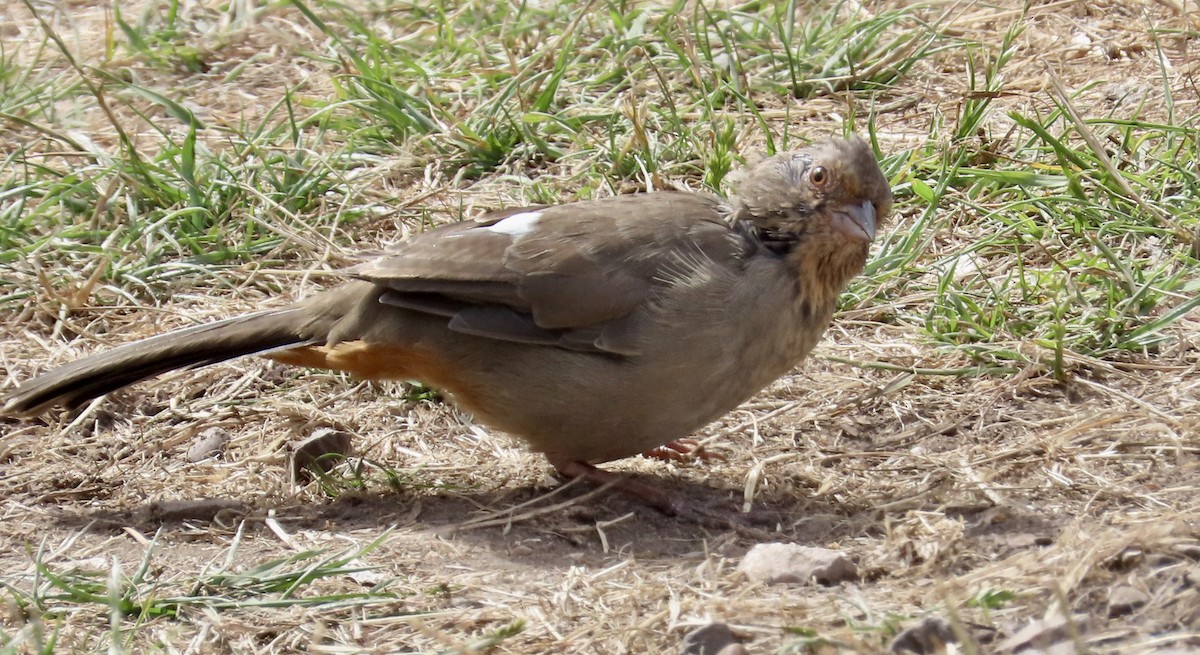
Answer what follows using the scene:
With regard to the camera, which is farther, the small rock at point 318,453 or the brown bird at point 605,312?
the small rock at point 318,453

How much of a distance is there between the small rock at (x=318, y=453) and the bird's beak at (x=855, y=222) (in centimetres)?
161

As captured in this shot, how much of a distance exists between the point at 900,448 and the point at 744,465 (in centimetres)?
46

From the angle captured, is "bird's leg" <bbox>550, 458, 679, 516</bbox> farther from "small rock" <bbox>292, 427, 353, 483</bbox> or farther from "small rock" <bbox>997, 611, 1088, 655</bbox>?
"small rock" <bbox>997, 611, 1088, 655</bbox>

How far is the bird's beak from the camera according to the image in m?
4.17

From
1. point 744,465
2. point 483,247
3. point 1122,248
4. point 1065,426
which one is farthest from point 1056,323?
point 483,247

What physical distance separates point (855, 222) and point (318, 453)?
172 centimetres

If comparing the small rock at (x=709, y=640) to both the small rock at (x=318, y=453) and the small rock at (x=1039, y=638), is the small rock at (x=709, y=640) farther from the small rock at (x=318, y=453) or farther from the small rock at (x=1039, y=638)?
the small rock at (x=318, y=453)

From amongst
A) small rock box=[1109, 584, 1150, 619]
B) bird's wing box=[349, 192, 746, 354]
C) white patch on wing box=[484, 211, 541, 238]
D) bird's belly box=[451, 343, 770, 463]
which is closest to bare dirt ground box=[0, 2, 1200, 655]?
small rock box=[1109, 584, 1150, 619]

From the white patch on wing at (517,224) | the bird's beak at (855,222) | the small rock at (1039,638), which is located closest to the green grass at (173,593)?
the white patch on wing at (517,224)

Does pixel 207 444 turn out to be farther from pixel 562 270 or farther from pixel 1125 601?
pixel 1125 601

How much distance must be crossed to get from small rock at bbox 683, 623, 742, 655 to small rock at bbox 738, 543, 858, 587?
371mm

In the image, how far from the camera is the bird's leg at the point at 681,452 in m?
4.47

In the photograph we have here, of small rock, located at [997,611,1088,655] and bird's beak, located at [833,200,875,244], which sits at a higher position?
bird's beak, located at [833,200,875,244]

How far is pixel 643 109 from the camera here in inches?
223
